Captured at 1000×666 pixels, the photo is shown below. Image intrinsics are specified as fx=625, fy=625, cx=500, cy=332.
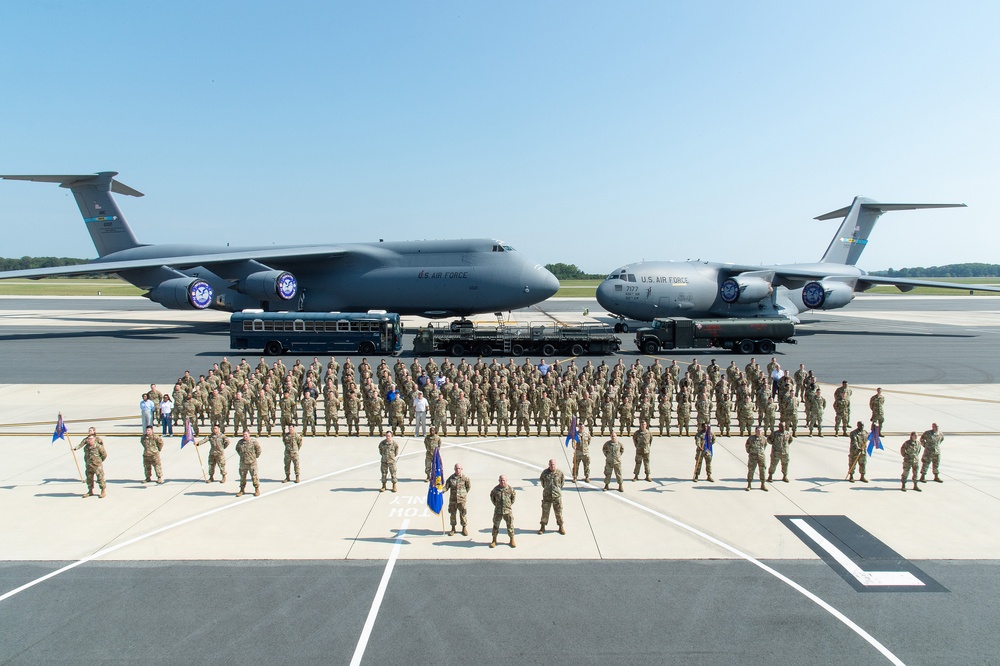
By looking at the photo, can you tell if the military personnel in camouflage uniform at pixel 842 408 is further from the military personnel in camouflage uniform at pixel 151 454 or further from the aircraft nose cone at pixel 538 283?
the aircraft nose cone at pixel 538 283

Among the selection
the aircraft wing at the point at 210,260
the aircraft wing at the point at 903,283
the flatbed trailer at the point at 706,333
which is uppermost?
the aircraft wing at the point at 210,260

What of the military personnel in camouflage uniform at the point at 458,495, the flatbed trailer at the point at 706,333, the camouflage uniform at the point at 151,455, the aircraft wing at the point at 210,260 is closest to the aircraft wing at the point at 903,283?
the flatbed trailer at the point at 706,333

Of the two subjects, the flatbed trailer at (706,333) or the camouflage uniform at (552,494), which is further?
the flatbed trailer at (706,333)

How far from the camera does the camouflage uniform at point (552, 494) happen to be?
9609 mm

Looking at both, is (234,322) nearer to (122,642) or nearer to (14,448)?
(14,448)

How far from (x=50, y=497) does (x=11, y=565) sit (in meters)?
3.00

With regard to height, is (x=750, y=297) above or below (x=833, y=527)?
above

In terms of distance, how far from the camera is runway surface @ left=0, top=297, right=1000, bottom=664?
6945mm

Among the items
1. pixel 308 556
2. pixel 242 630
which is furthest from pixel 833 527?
pixel 242 630

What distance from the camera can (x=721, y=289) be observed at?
127ft

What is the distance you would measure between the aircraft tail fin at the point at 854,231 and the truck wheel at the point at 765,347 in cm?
2001

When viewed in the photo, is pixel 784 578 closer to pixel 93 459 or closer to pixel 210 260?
pixel 93 459

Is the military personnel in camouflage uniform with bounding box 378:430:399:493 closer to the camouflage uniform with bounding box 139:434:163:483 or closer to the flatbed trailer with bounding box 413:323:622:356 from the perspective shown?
the camouflage uniform with bounding box 139:434:163:483

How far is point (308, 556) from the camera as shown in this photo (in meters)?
9.10
